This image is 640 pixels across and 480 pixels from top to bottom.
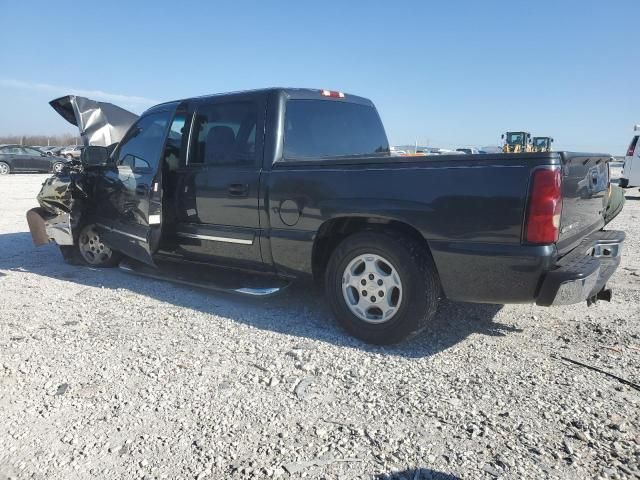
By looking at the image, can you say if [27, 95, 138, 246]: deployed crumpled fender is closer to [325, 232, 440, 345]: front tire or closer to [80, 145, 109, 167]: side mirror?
[80, 145, 109, 167]: side mirror

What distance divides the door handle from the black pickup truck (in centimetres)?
2

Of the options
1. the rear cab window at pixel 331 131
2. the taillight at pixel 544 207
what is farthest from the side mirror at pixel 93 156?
the taillight at pixel 544 207

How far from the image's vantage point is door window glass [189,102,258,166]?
432 cm

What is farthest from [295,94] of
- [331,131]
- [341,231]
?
[341,231]

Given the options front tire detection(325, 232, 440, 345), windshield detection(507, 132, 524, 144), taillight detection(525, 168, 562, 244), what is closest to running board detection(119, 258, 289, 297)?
front tire detection(325, 232, 440, 345)

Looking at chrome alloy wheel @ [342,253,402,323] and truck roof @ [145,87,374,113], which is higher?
truck roof @ [145,87,374,113]

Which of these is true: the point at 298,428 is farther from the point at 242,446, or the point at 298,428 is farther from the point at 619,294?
the point at 619,294

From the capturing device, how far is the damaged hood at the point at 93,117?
5.97m

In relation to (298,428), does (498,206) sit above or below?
above

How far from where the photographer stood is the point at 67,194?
593cm

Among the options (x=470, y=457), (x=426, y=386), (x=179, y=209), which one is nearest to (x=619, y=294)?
(x=426, y=386)

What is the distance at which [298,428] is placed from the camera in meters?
2.58

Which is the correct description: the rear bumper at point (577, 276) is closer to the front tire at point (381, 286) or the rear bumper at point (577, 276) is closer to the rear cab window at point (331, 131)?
the front tire at point (381, 286)

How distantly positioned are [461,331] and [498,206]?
1272 mm
